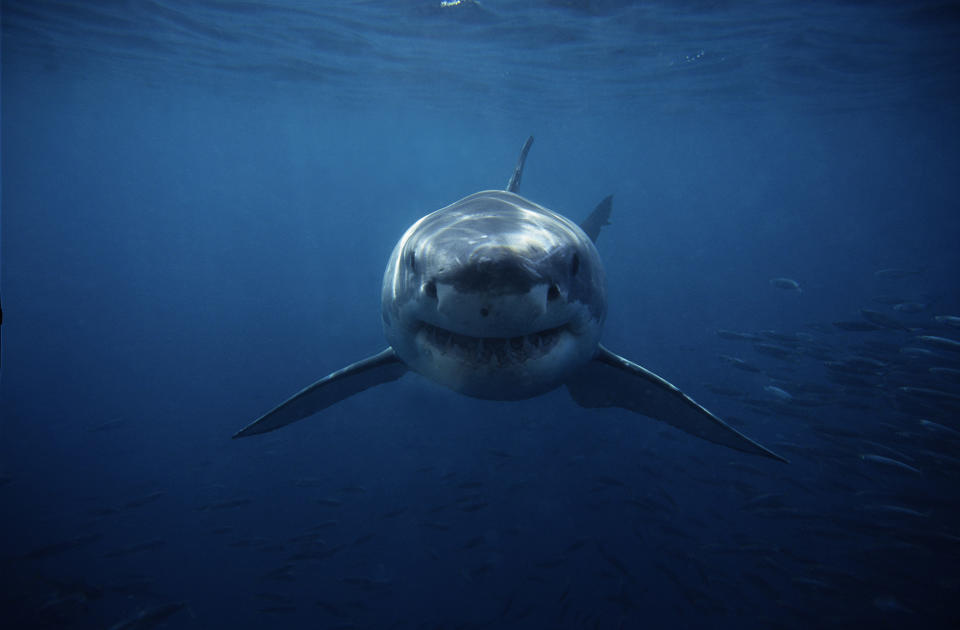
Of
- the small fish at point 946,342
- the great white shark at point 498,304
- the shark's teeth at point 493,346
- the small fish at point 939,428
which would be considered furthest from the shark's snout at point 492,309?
the small fish at point 946,342

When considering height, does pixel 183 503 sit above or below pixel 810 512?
below

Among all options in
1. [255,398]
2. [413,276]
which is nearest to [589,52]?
[255,398]

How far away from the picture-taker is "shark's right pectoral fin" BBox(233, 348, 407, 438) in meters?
4.50

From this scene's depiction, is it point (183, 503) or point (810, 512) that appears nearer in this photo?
point (810, 512)

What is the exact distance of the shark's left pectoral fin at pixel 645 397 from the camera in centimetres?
406

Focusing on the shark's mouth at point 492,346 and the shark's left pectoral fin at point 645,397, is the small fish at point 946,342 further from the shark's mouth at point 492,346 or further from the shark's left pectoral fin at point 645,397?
the shark's mouth at point 492,346

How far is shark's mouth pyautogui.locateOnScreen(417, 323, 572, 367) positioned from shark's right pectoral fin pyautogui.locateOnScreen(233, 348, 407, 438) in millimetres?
1557

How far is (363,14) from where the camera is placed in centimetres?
1440

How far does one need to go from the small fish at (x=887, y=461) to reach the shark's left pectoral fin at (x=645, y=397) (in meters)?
3.84

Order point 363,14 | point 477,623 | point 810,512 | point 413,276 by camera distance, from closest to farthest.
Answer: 1. point 413,276
2. point 477,623
3. point 810,512
4. point 363,14

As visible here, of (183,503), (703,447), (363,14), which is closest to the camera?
(183,503)

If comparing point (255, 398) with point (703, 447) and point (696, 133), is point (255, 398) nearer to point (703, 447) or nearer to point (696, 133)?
point (703, 447)

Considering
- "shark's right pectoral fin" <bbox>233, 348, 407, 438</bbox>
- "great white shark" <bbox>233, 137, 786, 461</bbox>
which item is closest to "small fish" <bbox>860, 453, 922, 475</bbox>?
"great white shark" <bbox>233, 137, 786, 461</bbox>

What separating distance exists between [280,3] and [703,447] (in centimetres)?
1622
